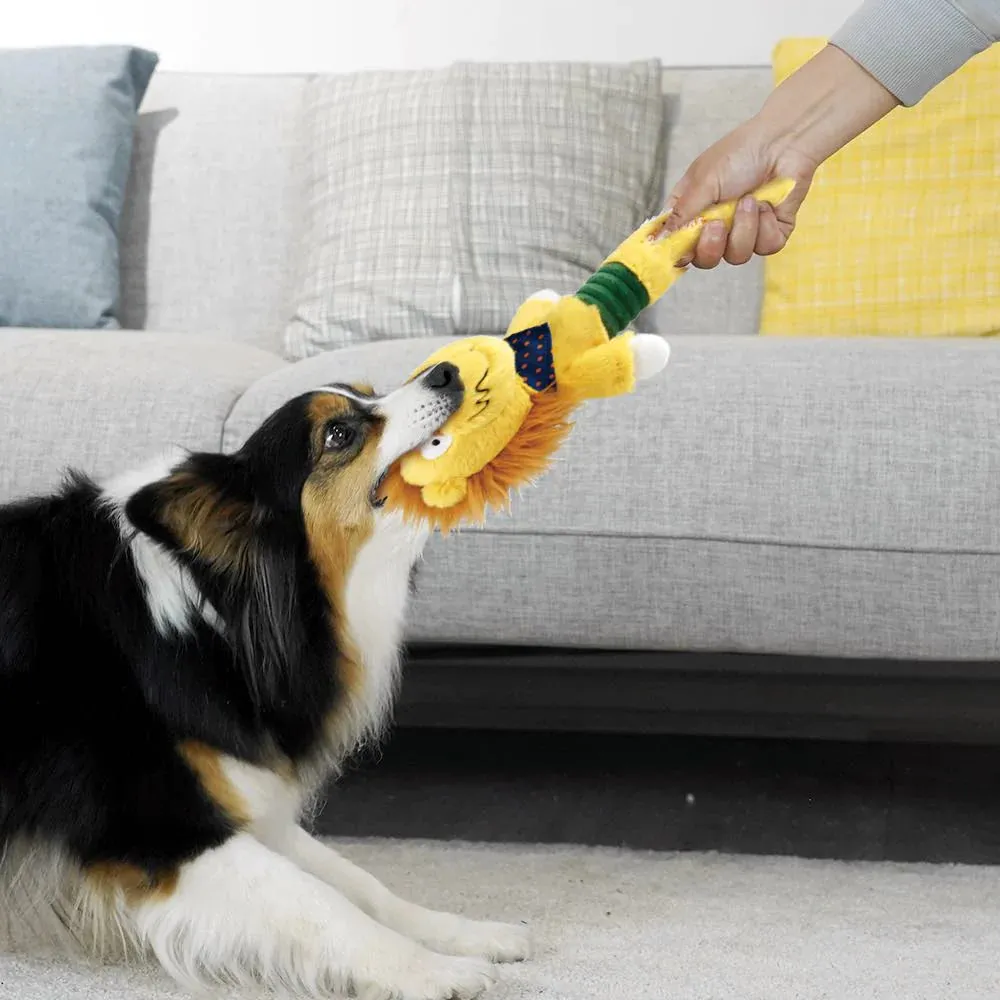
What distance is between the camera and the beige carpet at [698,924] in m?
1.52

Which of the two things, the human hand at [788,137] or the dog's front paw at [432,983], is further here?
the human hand at [788,137]

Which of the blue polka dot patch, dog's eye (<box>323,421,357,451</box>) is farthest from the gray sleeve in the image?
dog's eye (<box>323,421,357,451</box>)

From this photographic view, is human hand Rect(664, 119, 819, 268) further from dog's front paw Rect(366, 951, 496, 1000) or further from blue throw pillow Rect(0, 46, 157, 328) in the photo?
blue throw pillow Rect(0, 46, 157, 328)

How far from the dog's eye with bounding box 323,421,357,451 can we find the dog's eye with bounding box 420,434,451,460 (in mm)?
121

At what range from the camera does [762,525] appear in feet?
6.26

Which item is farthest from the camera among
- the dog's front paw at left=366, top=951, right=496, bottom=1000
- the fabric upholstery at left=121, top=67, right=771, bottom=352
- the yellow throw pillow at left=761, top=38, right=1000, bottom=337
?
the fabric upholstery at left=121, top=67, right=771, bottom=352

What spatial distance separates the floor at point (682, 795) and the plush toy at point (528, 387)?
0.75 metres

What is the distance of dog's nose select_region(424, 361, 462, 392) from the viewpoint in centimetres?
155

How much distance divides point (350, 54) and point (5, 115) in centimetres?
106

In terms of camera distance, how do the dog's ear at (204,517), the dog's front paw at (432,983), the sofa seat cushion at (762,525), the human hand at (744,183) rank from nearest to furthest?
the dog's front paw at (432,983) < the dog's ear at (204,517) < the human hand at (744,183) < the sofa seat cushion at (762,525)

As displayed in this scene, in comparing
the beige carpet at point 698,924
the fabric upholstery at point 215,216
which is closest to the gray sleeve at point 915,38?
the beige carpet at point 698,924

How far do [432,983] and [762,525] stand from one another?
79 cm

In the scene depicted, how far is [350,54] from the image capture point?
3.63 meters

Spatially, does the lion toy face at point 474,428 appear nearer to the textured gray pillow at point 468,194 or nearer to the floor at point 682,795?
the floor at point 682,795
